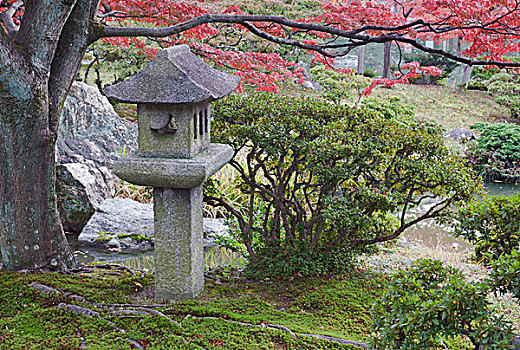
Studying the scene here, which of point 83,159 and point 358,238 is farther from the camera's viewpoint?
point 83,159

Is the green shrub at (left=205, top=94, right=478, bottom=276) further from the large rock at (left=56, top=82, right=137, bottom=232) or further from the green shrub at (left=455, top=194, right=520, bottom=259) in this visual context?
the large rock at (left=56, top=82, right=137, bottom=232)

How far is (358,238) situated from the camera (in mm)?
5312

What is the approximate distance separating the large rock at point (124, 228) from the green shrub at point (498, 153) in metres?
7.72

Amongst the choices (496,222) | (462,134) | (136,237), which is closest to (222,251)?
(136,237)

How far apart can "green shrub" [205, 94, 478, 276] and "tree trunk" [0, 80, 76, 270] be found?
5.37 feet

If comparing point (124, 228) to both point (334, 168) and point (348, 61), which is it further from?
point (348, 61)

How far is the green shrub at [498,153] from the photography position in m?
12.1

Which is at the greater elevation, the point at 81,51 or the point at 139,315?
the point at 81,51

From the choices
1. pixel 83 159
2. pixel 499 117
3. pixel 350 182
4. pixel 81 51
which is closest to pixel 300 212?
pixel 350 182

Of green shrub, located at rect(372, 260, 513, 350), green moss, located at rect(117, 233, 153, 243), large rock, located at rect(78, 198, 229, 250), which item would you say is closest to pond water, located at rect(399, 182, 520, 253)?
large rock, located at rect(78, 198, 229, 250)

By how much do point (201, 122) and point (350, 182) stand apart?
1756mm

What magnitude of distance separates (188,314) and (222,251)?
3.74 metres

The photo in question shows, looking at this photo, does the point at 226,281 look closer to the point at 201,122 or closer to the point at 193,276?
the point at 193,276

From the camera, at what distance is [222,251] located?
7.71 meters
